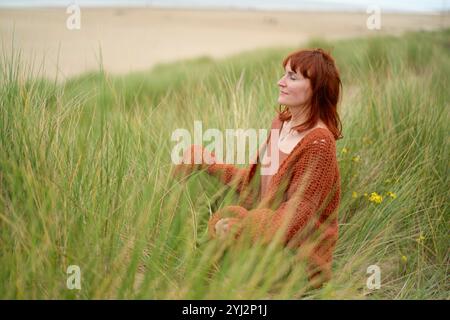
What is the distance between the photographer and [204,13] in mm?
18031

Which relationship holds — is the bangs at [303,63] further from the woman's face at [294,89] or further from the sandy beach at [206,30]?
the sandy beach at [206,30]

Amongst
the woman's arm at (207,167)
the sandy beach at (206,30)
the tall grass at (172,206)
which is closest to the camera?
the tall grass at (172,206)

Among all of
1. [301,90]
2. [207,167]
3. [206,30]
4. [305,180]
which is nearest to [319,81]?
[301,90]

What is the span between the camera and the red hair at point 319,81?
2096mm

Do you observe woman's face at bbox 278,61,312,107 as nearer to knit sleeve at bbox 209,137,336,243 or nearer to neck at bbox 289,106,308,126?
neck at bbox 289,106,308,126

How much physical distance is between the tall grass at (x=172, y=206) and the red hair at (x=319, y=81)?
1.57ft

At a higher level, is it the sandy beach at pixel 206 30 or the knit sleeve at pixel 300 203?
the sandy beach at pixel 206 30

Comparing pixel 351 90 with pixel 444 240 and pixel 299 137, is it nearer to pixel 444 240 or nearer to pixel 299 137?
pixel 444 240

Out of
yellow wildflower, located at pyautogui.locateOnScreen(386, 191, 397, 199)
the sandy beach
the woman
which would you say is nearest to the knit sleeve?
the woman

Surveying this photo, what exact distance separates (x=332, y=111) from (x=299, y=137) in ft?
0.52

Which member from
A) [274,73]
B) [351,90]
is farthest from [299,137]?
[351,90]

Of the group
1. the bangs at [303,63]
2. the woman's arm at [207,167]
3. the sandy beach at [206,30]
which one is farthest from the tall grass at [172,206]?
the sandy beach at [206,30]

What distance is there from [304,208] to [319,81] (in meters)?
0.49
